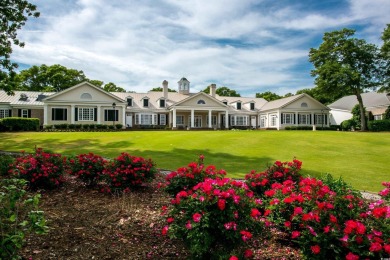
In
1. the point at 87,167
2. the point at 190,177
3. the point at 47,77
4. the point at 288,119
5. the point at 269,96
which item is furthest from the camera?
the point at 269,96

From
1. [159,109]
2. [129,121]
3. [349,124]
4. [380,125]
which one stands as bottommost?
[380,125]

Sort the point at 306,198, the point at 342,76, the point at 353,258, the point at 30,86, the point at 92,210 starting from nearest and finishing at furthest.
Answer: the point at 353,258
the point at 306,198
the point at 92,210
the point at 342,76
the point at 30,86

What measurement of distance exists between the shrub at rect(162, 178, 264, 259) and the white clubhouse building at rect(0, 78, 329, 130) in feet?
106

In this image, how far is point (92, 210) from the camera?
5125 mm

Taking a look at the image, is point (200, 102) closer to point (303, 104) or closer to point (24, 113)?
point (303, 104)

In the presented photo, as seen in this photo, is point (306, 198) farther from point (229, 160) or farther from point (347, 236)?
point (229, 160)

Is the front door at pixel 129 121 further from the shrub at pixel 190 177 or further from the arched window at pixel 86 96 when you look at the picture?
the shrub at pixel 190 177

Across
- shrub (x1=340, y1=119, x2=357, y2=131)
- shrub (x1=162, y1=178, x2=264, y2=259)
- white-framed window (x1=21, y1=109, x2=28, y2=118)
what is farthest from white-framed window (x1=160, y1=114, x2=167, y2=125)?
shrub (x1=162, y1=178, x2=264, y2=259)

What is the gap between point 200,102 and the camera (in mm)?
38906

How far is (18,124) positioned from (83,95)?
27.7ft

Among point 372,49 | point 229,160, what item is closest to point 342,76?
point 372,49

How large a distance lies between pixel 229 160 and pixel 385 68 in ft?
114

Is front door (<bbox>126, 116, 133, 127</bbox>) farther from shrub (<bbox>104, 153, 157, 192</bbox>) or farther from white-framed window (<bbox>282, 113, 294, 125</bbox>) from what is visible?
shrub (<bbox>104, 153, 157, 192</bbox>)

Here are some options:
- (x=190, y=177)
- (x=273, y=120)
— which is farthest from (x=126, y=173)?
(x=273, y=120)
